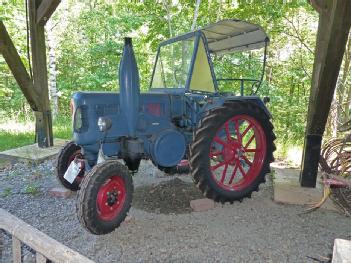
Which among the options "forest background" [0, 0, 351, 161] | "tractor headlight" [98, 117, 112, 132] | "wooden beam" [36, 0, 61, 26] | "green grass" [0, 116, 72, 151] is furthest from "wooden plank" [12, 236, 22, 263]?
"forest background" [0, 0, 351, 161]

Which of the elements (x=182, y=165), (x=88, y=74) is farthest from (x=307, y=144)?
(x=88, y=74)

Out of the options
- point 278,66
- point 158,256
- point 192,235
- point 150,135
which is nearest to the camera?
point 158,256

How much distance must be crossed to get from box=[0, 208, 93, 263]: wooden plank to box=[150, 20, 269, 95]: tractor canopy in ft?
7.49

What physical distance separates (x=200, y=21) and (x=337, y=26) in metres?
6.46

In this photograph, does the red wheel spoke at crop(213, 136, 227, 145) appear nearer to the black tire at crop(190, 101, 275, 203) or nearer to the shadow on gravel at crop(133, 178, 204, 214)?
the black tire at crop(190, 101, 275, 203)

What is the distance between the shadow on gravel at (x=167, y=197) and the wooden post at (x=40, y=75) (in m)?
2.36

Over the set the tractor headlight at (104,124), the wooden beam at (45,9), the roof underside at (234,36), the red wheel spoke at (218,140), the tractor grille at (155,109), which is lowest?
the red wheel spoke at (218,140)

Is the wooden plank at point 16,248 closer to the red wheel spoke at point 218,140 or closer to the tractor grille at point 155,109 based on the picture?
the tractor grille at point 155,109

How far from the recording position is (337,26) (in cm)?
305

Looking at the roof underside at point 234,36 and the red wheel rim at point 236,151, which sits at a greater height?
the roof underside at point 234,36

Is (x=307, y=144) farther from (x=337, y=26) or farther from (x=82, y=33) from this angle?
(x=82, y=33)

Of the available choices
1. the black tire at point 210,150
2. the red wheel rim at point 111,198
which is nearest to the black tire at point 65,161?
the red wheel rim at point 111,198

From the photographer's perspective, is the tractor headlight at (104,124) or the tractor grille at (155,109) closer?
the tractor headlight at (104,124)

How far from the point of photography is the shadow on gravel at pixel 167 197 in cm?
329
